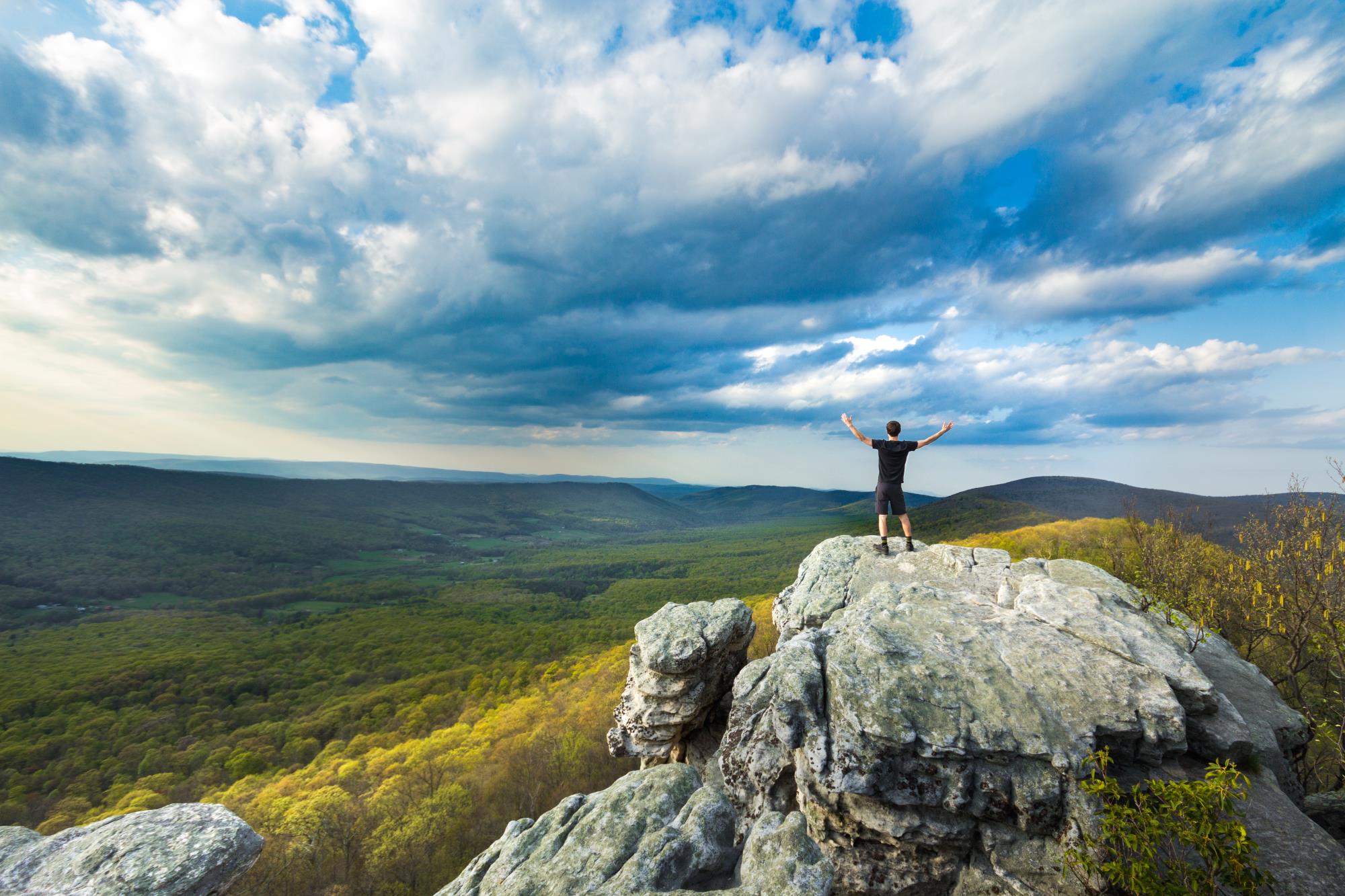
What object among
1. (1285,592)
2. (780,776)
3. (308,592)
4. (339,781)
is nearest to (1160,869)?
(780,776)

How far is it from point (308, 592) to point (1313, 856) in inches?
9906

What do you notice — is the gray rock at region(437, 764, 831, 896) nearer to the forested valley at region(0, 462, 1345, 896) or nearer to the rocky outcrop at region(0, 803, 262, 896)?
the rocky outcrop at region(0, 803, 262, 896)

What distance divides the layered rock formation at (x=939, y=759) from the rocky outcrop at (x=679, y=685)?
465 cm

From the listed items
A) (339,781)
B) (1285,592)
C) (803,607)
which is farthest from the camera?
(339,781)

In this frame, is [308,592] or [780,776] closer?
[780,776]

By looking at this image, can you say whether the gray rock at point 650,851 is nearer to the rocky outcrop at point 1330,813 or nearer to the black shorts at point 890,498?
the black shorts at point 890,498

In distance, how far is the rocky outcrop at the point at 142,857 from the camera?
15.1 metres

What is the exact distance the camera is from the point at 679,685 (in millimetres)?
21500

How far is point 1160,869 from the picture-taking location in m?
9.03

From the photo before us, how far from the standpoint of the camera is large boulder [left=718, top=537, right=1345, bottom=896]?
32.2 feet

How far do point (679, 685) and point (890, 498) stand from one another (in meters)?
12.3

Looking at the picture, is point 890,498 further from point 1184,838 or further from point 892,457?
point 1184,838

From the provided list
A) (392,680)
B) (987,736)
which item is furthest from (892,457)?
(392,680)

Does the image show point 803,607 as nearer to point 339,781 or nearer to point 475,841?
point 475,841
